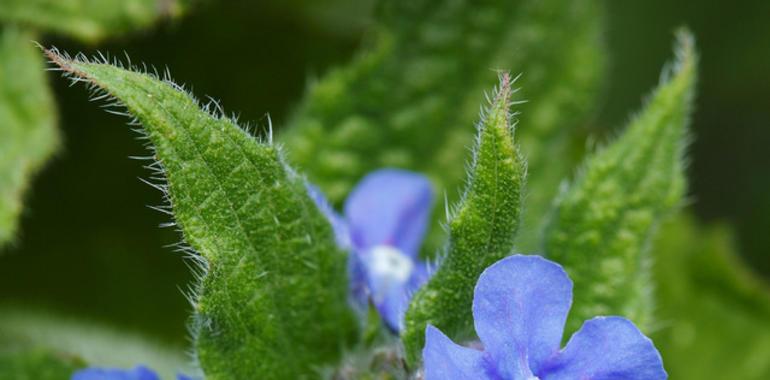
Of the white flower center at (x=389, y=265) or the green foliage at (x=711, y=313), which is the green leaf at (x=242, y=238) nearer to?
the white flower center at (x=389, y=265)

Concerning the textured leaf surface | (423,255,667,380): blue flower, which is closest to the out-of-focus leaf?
the textured leaf surface

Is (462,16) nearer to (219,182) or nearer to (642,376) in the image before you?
(219,182)

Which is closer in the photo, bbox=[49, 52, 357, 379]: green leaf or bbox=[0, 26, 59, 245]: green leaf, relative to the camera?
bbox=[49, 52, 357, 379]: green leaf

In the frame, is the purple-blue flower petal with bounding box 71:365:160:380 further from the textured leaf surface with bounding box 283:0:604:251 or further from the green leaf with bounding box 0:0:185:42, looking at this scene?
the green leaf with bounding box 0:0:185:42

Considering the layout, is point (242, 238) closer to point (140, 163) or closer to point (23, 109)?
point (23, 109)

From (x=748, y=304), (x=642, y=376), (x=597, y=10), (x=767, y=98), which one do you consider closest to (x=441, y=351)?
(x=642, y=376)

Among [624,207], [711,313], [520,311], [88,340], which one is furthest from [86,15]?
[711,313]
